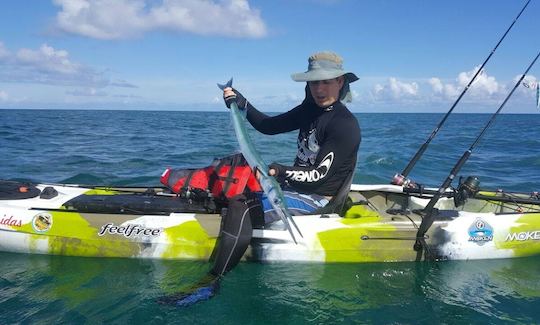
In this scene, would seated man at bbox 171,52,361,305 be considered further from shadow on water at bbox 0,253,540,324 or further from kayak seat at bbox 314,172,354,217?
shadow on water at bbox 0,253,540,324

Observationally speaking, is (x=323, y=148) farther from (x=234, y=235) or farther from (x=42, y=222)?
(x=42, y=222)

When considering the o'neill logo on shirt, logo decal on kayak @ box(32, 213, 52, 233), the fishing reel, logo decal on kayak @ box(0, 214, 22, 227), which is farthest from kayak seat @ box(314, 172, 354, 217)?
logo decal on kayak @ box(0, 214, 22, 227)

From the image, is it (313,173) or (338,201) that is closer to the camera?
(313,173)

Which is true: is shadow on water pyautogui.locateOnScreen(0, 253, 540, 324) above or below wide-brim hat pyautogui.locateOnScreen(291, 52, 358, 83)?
below

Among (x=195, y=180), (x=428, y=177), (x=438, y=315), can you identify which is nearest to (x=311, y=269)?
(x=438, y=315)

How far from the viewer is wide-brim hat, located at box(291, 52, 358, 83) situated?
492 centimetres

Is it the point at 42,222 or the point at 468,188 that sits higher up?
the point at 468,188

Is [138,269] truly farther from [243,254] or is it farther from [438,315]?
[438,315]

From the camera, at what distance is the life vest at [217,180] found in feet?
18.4

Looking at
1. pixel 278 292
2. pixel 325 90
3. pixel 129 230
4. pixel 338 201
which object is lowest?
pixel 278 292

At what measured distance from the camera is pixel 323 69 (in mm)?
5035

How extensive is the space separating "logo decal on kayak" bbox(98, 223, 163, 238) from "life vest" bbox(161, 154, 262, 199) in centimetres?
69

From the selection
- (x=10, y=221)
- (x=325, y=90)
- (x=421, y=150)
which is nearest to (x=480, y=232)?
(x=421, y=150)

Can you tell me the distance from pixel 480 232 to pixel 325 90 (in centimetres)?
280
